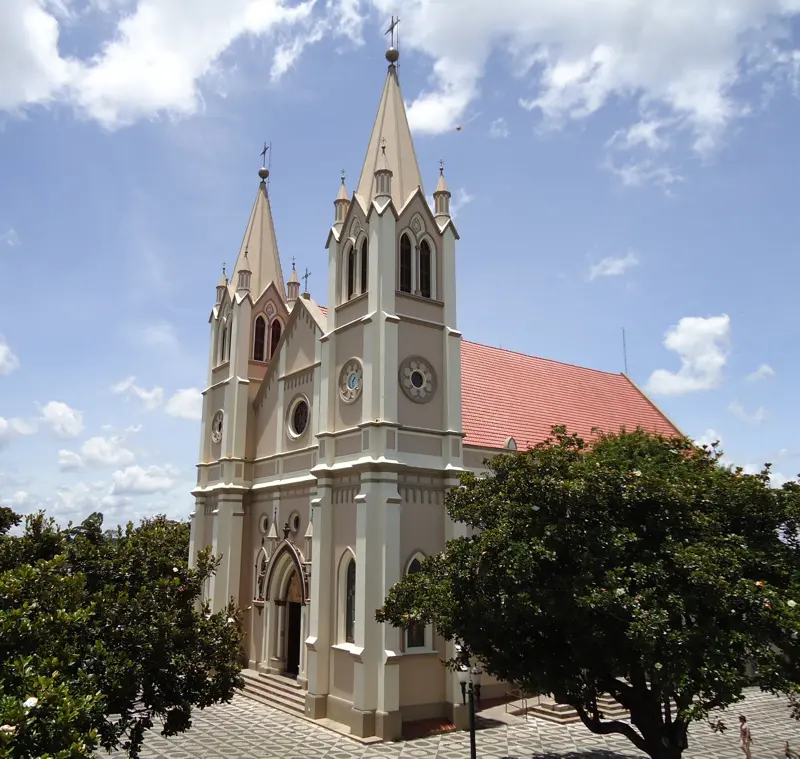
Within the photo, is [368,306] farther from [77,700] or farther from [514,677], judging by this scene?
[77,700]

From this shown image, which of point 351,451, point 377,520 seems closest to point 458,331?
point 351,451

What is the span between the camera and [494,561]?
13445 millimetres

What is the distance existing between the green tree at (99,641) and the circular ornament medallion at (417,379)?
892 centimetres

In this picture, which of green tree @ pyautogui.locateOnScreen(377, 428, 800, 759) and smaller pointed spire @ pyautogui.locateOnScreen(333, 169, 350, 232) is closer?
green tree @ pyautogui.locateOnScreen(377, 428, 800, 759)

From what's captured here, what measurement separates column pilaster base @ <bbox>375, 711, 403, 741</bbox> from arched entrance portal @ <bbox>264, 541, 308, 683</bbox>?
6.11 meters

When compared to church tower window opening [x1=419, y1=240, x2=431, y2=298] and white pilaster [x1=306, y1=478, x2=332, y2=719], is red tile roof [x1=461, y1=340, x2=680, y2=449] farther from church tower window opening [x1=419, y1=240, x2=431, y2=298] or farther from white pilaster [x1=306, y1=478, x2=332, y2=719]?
white pilaster [x1=306, y1=478, x2=332, y2=719]

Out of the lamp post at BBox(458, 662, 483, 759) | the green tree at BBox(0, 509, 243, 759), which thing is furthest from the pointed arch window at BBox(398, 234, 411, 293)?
the lamp post at BBox(458, 662, 483, 759)

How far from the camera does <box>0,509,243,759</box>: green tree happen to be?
336 inches

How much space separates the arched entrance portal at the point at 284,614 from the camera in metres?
24.6

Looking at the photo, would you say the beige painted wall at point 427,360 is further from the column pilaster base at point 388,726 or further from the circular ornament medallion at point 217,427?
the circular ornament medallion at point 217,427

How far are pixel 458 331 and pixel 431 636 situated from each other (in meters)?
9.47

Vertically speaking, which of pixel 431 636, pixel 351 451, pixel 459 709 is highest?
pixel 351 451

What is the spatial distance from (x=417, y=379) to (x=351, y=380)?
6.98 feet

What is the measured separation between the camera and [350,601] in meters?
20.9
